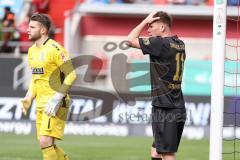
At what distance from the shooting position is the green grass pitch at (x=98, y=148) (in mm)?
11828

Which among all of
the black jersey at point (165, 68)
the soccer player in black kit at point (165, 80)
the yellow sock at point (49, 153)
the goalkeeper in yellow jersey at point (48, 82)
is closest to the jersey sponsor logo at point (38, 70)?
the goalkeeper in yellow jersey at point (48, 82)

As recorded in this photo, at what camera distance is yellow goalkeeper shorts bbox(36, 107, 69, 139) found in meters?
8.67

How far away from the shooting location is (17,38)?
66.5ft

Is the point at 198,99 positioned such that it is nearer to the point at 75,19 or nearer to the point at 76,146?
the point at 76,146

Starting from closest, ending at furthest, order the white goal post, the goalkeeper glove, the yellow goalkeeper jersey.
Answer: the white goal post → the goalkeeper glove → the yellow goalkeeper jersey

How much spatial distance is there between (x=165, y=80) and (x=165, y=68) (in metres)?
0.13

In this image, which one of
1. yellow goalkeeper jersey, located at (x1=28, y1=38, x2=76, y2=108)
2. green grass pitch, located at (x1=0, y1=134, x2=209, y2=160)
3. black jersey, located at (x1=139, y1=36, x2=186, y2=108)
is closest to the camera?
black jersey, located at (x1=139, y1=36, x2=186, y2=108)

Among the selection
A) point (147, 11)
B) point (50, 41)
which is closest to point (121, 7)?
point (147, 11)

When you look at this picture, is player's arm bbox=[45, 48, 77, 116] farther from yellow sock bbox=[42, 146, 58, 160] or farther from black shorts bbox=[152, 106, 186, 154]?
black shorts bbox=[152, 106, 186, 154]

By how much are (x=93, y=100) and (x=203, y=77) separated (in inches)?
124

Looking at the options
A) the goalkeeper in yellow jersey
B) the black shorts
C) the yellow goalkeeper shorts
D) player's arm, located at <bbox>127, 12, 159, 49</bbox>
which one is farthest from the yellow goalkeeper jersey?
the black shorts

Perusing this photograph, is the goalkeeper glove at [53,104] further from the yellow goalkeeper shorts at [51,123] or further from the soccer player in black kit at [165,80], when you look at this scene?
the soccer player in black kit at [165,80]

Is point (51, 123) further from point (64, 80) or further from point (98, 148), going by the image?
point (98, 148)

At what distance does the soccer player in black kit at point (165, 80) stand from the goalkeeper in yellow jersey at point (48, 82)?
45.0 inches
